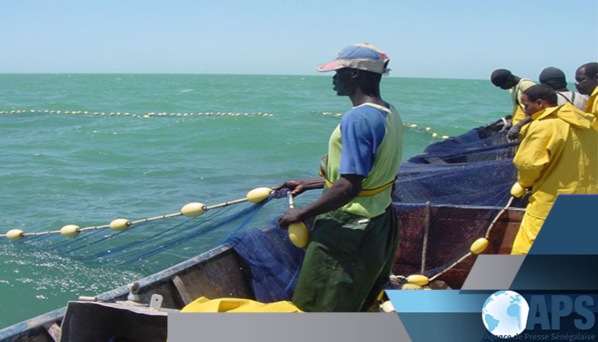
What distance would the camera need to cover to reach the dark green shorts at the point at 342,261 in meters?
2.55

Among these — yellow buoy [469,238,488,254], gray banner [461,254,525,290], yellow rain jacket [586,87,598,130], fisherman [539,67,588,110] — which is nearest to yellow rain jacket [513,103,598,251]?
gray banner [461,254,525,290]

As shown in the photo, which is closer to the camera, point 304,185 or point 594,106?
point 304,185

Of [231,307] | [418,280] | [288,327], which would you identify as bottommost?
[418,280]

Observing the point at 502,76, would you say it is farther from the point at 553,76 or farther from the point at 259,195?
the point at 259,195

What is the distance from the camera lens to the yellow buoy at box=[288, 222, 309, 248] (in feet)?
8.94

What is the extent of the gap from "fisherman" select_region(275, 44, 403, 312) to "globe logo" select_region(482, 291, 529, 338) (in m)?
0.60

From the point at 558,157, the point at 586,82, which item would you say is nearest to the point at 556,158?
the point at 558,157

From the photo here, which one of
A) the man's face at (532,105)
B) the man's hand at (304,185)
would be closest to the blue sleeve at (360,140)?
the man's hand at (304,185)

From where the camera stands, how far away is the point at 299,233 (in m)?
2.74

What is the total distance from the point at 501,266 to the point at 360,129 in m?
0.98

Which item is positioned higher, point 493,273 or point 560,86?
point 560,86

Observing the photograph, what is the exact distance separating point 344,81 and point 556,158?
1.60m

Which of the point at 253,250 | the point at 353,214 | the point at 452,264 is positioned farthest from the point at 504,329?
the point at 452,264

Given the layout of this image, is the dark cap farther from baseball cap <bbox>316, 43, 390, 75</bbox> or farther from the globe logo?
the globe logo
